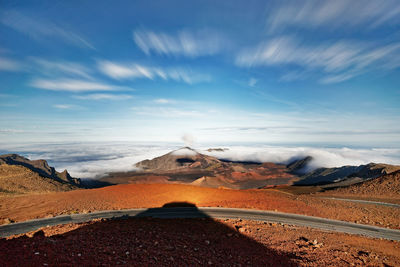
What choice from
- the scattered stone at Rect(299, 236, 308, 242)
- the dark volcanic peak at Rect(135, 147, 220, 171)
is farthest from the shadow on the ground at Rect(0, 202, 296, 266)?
the dark volcanic peak at Rect(135, 147, 220, 171)

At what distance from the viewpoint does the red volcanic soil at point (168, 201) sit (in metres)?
28.8

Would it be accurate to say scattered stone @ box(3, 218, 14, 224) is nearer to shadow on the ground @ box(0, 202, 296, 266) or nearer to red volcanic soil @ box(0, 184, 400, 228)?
red volcanic soil @ box(0, 184, 400, 228)

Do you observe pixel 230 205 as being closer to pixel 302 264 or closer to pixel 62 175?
pixel 302 264

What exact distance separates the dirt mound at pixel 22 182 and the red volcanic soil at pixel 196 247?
39956mm

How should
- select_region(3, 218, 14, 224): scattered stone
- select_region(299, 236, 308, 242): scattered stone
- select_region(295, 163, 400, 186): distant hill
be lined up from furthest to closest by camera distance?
select_region(295, 163, 400, 186): distant hill → select_region(3, 218, 14, 224): scattered stone → select_region(299, 236, 308, 242): scattered stone

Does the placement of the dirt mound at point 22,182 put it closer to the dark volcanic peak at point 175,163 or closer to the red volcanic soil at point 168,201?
the red volcanic soil at point 168,201

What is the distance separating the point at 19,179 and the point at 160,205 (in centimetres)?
4456

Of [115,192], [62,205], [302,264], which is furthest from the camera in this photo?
[115,192]

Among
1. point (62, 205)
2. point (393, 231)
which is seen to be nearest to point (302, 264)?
point (393, 231)

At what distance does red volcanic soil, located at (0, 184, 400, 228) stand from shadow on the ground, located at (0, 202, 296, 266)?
11.9 m

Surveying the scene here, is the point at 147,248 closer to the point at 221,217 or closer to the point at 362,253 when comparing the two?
the point at 221,217

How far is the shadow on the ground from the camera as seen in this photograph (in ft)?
33.6

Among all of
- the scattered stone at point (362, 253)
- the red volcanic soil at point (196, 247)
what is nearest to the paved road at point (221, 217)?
the red volcanic soil at point (196, 247)

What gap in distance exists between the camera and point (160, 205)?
3294 cm
